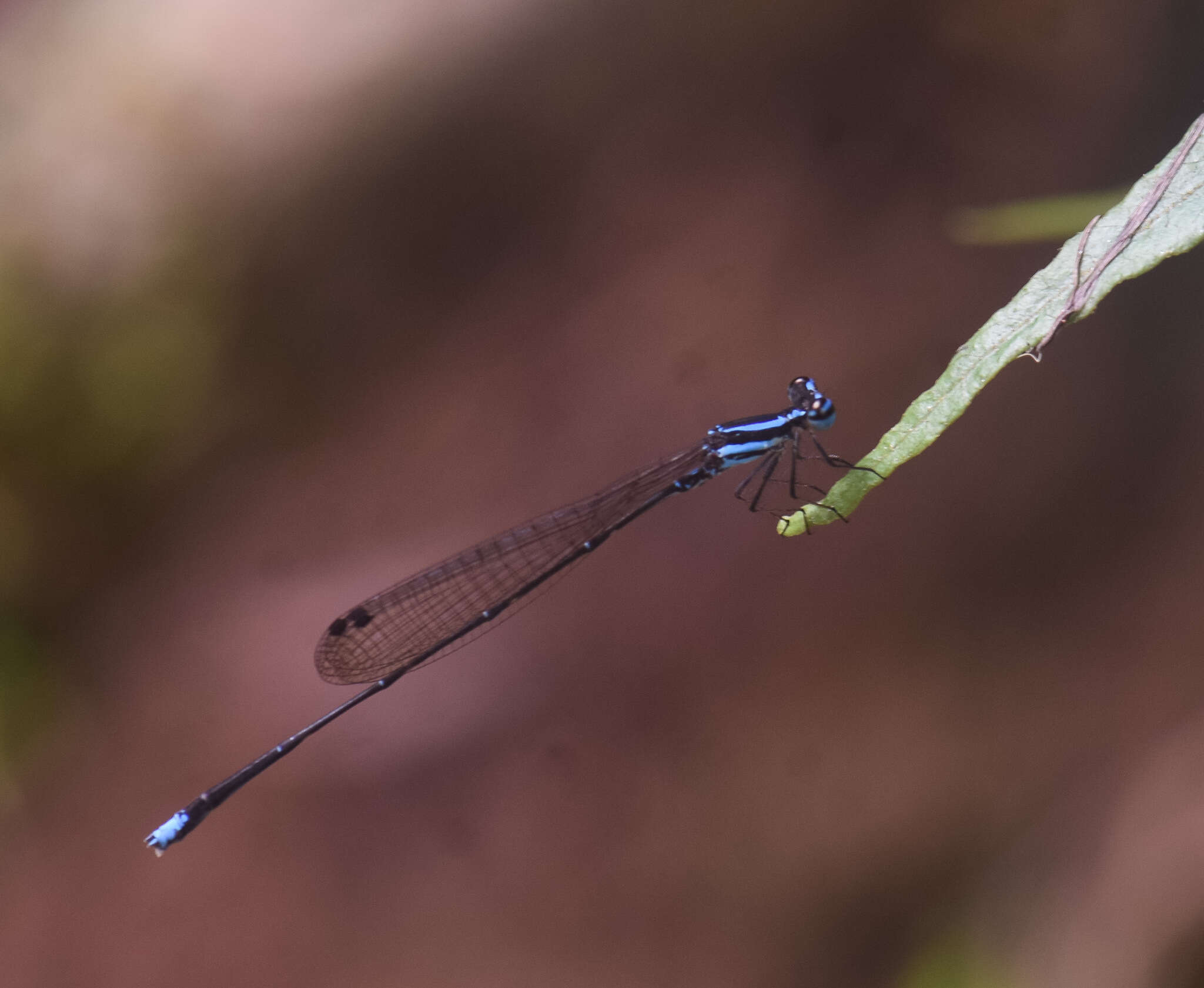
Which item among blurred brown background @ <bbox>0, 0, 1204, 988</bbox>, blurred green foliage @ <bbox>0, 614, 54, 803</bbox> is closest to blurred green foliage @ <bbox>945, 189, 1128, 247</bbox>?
blurred brown background @ <bbox>0, 0, 1204, 988</bbox>

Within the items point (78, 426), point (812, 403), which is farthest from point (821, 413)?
point (78, 426)

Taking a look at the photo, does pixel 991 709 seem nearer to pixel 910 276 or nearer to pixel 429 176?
pixel 910 276

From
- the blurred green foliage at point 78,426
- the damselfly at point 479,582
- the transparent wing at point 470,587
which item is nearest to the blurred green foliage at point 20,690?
the blurred green foliage at point 78,426

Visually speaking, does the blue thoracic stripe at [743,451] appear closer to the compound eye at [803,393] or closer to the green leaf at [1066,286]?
the compound eye at [803,393]

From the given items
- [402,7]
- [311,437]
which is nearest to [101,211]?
[311,437]

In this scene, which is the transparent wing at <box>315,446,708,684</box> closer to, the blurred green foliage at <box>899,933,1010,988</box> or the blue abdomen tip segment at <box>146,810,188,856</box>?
the blue abdomen tip segment at <box>146,810,188,856</box>

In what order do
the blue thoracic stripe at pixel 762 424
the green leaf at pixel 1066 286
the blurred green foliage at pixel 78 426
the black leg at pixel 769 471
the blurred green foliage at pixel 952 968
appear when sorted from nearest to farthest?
the green leaf at pixel 1066 286 → the blurred green foliage at pixel 952 968 → the blue thoracic stripe at pixel 762 424 → the black leg at pixel 769 471 → the blurred green foliage at pixel 78 426
